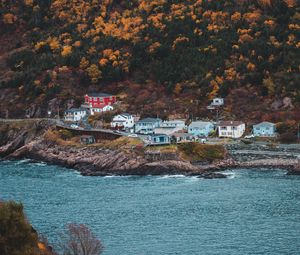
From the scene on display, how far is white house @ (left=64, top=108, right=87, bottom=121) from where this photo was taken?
136m

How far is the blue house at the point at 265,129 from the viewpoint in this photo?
116 m

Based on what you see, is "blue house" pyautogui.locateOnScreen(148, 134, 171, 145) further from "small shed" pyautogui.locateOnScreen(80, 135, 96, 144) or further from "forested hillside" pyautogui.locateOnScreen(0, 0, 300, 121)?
"forested hillside" pyautogui.locateOnScreen(0, 0, 300, 121)

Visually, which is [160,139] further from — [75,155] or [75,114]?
[75,114]

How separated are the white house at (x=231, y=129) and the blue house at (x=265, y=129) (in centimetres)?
239

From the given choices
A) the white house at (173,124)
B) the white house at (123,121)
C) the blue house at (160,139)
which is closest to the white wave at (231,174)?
the blue house at (160,139)

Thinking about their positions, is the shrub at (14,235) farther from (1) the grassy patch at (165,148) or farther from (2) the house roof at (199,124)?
(2) the house roof at (199,124)

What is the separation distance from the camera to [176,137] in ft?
379

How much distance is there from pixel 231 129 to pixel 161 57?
32396 mm

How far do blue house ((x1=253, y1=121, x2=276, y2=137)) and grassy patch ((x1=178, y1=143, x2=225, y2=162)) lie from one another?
952cm

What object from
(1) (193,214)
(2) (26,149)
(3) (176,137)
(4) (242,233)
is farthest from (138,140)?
(4) (242,233)

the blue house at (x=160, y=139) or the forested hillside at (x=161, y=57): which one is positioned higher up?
the forested hillside at (x=161, y=57)

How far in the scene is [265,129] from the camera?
116250 mm

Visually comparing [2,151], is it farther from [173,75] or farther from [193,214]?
[193,214]

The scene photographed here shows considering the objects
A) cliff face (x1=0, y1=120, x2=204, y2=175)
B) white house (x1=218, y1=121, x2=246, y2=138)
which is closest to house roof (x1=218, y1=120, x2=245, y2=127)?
white house (x1=218, y1=121, x2=246, y2=138)
